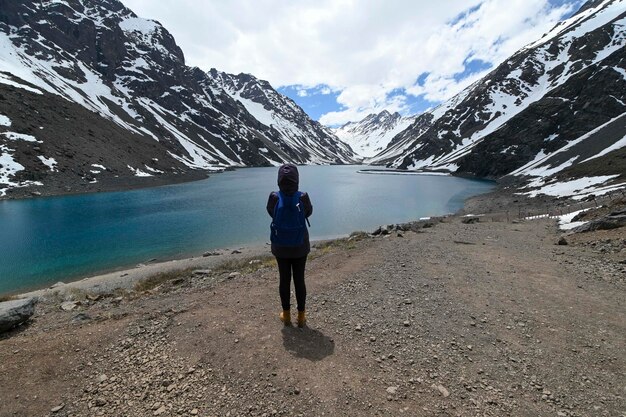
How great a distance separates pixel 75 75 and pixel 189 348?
669ft

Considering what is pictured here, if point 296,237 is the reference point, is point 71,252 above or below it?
below

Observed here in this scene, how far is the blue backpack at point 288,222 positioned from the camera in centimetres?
795

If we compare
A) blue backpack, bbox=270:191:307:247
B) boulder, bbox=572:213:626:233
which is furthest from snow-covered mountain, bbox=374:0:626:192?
blue backpack, bbox=270:191:307:247

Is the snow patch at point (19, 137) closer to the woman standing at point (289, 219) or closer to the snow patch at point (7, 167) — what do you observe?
the snow patch at point (7, 167)

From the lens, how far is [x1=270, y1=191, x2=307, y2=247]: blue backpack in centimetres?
795

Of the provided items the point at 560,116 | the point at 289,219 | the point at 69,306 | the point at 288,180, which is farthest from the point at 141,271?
the point at 560,116

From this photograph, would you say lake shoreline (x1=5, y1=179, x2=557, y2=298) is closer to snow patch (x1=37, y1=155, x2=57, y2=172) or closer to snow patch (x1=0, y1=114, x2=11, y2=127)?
snow patch (x1=37, y1=155, x2=57, y2=172)

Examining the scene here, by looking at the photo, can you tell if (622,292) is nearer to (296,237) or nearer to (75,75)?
(296,237)

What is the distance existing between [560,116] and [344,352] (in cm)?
13971

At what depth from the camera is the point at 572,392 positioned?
618cm

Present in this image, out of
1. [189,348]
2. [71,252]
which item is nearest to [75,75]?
[71,252]

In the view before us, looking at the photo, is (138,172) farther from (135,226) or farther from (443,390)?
(443,390)

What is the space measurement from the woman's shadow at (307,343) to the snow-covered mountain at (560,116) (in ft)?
188

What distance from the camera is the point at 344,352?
759cm
